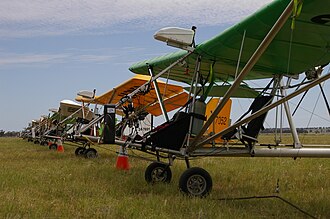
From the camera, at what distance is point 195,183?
621 centimetres

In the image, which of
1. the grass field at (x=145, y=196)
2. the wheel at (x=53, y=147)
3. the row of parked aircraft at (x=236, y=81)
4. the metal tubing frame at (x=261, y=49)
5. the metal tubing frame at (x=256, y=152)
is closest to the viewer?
the metal tubing frame at (x=261, y=49)

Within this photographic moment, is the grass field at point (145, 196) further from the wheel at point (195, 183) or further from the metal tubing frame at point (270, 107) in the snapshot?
the metal tubing frame at point (270, 107)

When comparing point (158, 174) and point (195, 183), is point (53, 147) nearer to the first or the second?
point (158, 174)

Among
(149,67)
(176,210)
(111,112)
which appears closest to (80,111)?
(149,67)

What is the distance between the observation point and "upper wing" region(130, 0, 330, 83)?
497 cm

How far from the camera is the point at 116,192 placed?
6406 millimetres

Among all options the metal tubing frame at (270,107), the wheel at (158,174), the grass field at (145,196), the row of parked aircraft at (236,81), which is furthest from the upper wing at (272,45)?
the grass field at (145,196)

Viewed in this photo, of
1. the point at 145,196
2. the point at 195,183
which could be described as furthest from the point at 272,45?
the point at 145,196

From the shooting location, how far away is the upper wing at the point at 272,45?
4.97 m

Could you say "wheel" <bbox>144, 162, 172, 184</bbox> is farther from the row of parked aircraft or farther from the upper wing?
the upper wing

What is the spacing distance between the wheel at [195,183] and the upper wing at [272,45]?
2.00 m

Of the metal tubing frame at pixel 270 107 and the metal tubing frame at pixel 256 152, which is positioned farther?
the metal tubing frame at pixel 256 152

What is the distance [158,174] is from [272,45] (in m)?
3.31

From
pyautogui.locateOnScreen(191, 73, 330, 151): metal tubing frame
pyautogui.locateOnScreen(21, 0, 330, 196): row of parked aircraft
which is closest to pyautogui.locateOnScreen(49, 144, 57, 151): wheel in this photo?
pyautogui.locateOnScreen(21, 0, 330, 196): row of parked aircraft
